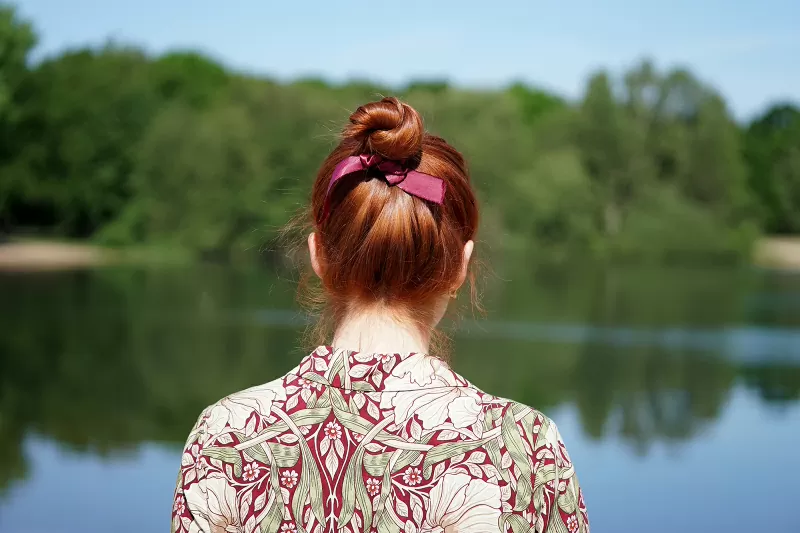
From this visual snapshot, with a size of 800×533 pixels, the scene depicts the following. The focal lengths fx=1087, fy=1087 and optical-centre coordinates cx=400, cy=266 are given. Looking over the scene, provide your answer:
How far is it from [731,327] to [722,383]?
606cm

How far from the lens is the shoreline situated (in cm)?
3559

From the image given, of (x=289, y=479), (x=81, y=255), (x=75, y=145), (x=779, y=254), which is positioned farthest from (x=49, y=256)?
(x=289, y=479)

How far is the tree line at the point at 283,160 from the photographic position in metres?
41.5

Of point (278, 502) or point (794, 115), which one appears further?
point (794, 115)

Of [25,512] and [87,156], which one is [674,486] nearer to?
[25,512]

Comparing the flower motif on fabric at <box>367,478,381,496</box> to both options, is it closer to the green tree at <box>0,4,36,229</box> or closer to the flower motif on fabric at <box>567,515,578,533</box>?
the flower motif on fabric at <box>567,515,578,533</box>

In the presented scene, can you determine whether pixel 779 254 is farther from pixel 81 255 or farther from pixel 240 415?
pixel 240 415

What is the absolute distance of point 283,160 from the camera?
41.7 metres

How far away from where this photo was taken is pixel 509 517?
1173 millimetres

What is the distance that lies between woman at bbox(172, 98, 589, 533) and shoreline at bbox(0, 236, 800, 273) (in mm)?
32853

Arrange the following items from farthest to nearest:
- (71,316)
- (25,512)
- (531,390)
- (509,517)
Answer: (71,316) → (531,390) → (25,512) → (509,517)

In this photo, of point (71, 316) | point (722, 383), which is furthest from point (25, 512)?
point (71, 316)

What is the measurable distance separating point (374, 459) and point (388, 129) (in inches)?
14.5

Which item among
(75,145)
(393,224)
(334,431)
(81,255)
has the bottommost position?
(81,255)
